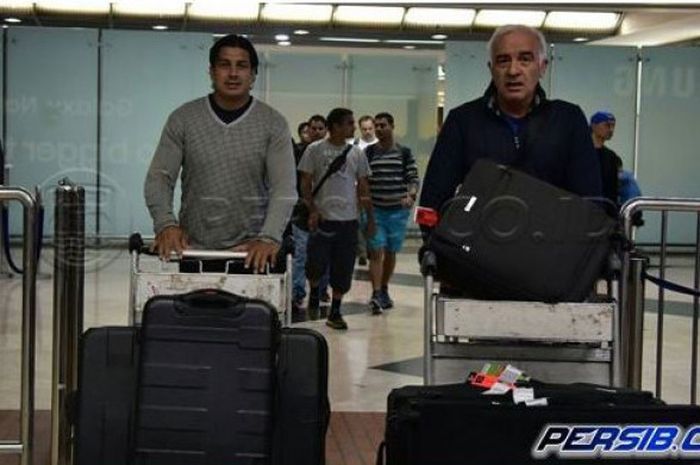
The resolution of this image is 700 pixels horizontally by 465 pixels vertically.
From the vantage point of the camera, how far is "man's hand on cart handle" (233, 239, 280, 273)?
3.64 meters

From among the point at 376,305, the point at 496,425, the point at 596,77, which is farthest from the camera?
the point at 596,77

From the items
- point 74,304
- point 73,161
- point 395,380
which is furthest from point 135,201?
point 74,304

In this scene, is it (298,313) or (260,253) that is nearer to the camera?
(260,253)

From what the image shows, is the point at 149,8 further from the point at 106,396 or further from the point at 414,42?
the point at 106,396

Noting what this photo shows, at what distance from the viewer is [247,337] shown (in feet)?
10.0

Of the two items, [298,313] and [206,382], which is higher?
[206,382]

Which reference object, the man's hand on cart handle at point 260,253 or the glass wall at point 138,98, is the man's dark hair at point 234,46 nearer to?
the man's hand on cart handle at point 260,253

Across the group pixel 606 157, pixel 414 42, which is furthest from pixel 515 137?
pixel 414 42

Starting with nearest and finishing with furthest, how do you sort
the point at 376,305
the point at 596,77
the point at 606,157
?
the point at 606,157
the point at 376,305
the point at 596,77

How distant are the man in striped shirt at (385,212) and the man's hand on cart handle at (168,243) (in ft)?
16.8

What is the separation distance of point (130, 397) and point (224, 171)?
106 cm

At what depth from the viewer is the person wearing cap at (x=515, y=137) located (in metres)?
3.52

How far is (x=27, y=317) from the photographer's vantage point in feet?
13.5

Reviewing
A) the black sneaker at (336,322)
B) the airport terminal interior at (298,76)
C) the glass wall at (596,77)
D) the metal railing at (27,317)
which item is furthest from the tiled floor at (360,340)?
the glass wall at (596,77)
